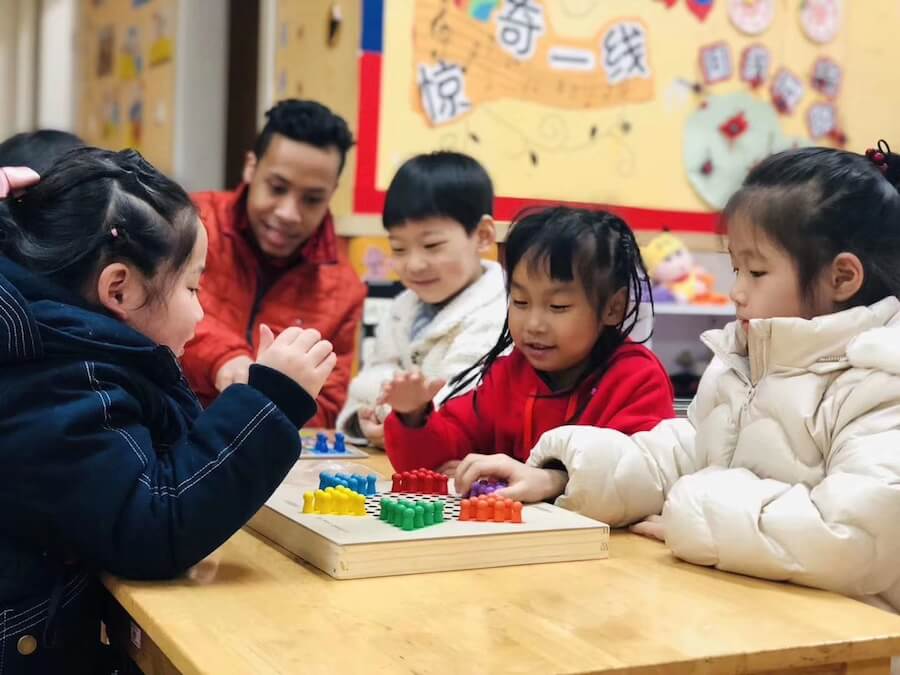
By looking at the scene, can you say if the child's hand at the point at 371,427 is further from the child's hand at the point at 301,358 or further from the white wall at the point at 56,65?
the white wall at the point at 56,65

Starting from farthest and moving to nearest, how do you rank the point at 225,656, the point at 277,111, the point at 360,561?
the point at 277,111 < the point at 360,561 < the point at 225,656

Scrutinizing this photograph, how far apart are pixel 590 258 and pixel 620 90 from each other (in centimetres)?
194

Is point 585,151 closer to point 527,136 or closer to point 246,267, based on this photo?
point 527,136

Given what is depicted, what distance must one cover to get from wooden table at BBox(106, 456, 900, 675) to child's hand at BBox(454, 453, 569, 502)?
17 cm

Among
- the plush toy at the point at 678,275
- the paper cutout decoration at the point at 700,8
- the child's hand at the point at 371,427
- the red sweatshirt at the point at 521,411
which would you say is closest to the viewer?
the red sweatshirt at the point at 521,411

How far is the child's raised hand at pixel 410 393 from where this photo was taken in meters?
1.32

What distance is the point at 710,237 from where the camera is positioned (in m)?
3.25

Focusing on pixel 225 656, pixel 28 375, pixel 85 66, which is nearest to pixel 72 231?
pixel 28 375

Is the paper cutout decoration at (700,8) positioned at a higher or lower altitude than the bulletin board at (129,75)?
higher

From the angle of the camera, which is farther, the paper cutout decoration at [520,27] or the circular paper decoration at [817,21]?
the circular paper decoration at [817,21]

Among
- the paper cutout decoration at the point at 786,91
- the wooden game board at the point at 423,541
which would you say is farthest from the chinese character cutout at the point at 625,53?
the wooden game board at the point at 423,541

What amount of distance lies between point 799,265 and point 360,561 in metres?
0.52

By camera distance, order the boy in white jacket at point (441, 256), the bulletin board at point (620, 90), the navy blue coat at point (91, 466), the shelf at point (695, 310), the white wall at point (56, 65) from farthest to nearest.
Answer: the white wall at point (56, 65) → the bulletin board at point (620, 90) → the shelf at point (695, 310) → the boy in white jacket at point (441, 256) → the navy blue coat at point (91, 466)

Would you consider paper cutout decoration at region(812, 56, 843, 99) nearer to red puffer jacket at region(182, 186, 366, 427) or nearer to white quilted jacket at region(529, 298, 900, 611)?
red puffer jacket at region(182, 186, 366, 427)
